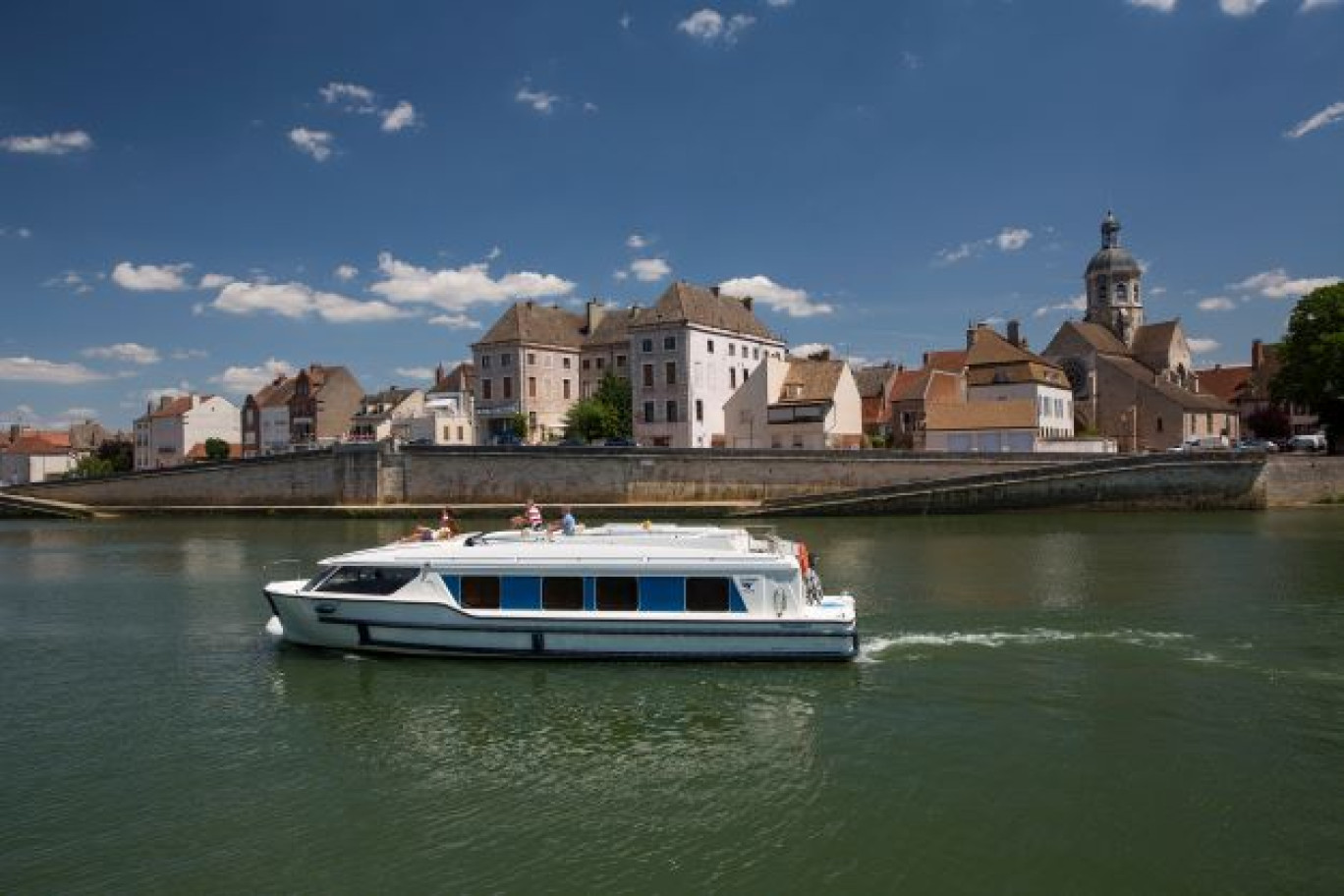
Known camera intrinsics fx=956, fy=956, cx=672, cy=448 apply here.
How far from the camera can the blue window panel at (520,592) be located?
1772 centimetres

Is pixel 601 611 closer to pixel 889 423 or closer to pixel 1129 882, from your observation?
pixel 1129 882

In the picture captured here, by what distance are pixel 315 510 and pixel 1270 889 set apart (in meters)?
52.4

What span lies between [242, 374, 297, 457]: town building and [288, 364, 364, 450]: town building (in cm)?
121

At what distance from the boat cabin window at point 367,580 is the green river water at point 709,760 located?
1384 mm

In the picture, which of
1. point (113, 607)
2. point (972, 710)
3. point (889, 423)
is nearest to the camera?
point (972, 710)

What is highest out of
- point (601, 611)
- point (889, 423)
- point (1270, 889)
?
point (889, 423)

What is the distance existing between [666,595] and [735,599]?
126cm

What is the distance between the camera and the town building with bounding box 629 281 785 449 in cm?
6016

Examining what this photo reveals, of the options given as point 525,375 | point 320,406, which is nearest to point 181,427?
point 320,406

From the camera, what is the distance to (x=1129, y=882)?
9664 millimetres

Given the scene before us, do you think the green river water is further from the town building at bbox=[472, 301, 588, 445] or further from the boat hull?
Answer: the town building at bbox=[472, 301, 588, 445]

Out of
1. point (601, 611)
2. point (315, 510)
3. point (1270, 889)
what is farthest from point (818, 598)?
point (315, 510)

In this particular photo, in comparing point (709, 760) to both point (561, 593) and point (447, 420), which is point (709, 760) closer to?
point (561, 593)

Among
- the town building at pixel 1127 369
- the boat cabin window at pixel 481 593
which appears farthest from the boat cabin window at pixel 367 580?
the town building at pixel 1127 369
